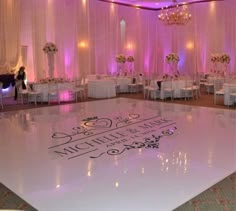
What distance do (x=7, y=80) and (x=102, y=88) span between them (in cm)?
361

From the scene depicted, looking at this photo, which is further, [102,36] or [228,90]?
[102,36]

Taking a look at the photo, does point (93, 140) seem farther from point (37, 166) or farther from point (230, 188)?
point (230, 188)

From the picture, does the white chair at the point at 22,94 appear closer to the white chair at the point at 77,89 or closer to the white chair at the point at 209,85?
the white chair at the point at 77,89

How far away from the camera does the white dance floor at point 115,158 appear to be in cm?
363

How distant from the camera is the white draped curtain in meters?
13.4

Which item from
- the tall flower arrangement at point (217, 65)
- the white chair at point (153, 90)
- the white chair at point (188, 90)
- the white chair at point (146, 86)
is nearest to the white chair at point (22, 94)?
the white chair at point (146, 86)

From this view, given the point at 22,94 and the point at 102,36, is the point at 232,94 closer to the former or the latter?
the point at 22,94

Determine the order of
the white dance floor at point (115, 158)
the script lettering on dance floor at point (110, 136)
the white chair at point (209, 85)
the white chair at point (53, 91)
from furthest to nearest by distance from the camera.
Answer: the white chair at point (209, 85) → the white chair at point (53, 91) → the script lettering on dance floor at point (110, 136) → the white dance floor at point (115, 158)

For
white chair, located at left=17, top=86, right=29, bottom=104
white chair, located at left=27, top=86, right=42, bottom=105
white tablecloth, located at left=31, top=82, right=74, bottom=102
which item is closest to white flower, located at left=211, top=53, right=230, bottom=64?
white tablecloth, located at left=31, top=82, right=74, bottom=102

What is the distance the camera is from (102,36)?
53.4 feet

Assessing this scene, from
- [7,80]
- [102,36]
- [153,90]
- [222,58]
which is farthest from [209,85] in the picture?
[7,80]

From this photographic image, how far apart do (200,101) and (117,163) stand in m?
7.19

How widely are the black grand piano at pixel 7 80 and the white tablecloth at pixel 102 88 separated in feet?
9.94

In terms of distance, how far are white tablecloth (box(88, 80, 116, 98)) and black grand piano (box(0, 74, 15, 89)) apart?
3.03 meters
